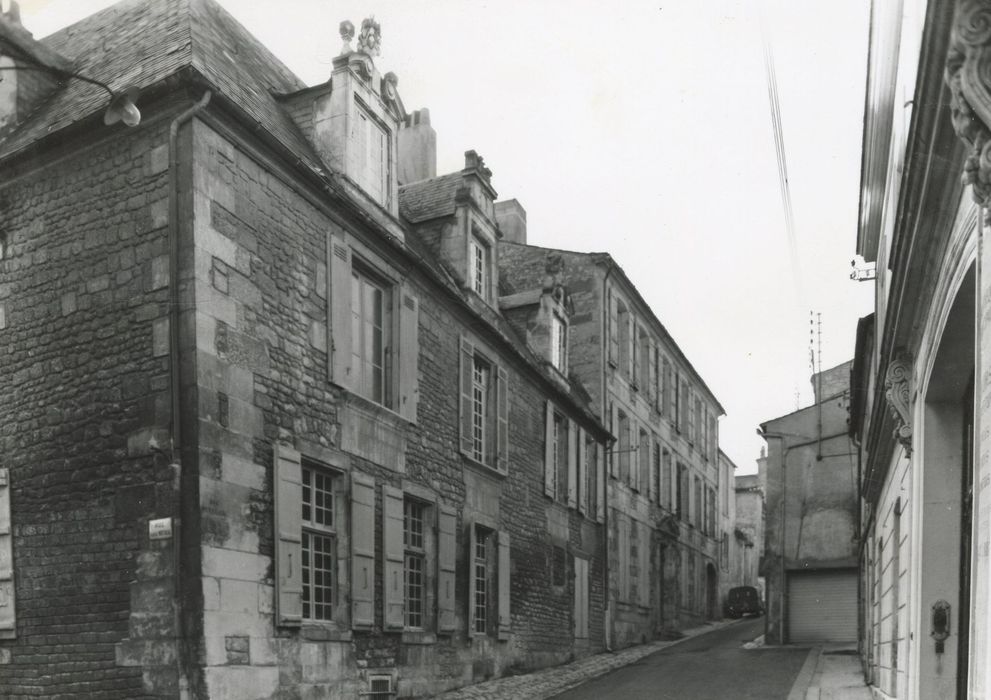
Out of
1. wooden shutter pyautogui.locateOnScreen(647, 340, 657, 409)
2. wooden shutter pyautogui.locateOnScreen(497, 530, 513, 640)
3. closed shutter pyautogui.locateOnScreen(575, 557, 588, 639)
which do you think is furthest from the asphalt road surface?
wooden shutter pyautogui.locateOnScreen(647, 340, 657, 409)

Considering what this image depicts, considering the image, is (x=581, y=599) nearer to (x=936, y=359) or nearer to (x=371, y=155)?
(x=371, y=155)

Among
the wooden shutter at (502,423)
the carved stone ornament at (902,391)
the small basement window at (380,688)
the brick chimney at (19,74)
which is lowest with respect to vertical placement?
the small basement window at (380,688)

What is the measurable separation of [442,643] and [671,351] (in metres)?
18.0

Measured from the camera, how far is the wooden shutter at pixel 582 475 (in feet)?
67.2

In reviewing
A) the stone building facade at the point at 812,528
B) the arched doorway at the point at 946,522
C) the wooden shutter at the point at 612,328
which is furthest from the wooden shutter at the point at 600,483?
the arched doorway at the point at 946,522

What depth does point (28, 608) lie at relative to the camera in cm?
973

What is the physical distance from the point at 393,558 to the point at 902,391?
20.0 feet

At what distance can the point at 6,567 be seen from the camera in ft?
32.7

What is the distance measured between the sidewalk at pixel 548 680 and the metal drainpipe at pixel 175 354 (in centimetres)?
499

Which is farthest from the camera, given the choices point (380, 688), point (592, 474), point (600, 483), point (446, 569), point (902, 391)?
point (600, 483)

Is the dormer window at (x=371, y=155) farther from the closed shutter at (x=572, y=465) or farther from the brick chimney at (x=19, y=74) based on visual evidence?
the closed shutter at (x=572, y=465)

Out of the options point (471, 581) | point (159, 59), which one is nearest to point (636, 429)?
point (471, 581)

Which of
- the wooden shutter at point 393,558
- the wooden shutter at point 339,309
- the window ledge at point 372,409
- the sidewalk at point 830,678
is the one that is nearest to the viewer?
the wooden shutter at point 339,309

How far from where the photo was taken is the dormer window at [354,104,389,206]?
495 inches
